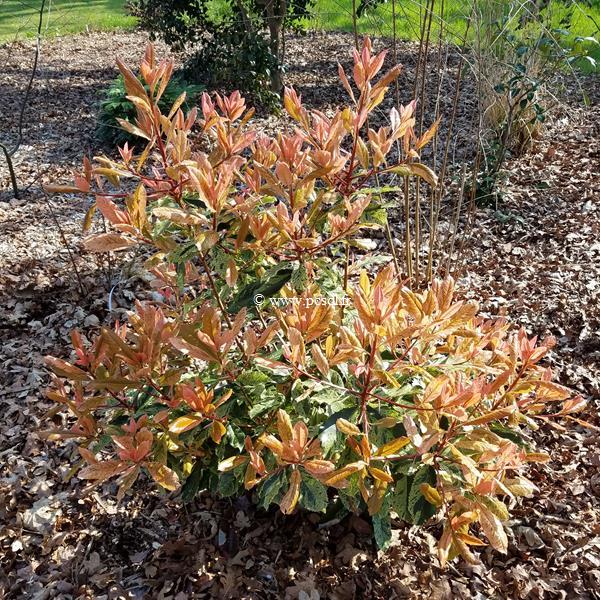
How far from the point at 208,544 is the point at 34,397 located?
121 centimetres

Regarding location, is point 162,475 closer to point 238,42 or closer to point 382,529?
Result: point 382,529

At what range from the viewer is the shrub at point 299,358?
4.60 ft

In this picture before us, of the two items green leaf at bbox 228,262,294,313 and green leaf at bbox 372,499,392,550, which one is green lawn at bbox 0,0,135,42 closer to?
green leaf at bbox 228,262,294,313

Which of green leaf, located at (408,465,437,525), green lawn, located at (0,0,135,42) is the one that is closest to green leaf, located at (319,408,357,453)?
green leaf, located at (408,465,437,525)

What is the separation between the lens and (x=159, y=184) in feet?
4.89

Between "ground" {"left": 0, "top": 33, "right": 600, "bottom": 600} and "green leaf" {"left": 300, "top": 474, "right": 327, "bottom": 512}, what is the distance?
0.56 m

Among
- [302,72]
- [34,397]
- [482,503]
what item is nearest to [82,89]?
[302,72]

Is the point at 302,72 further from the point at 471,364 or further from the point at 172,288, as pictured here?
the point at 471,364

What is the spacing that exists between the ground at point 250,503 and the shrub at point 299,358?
0.39 metres

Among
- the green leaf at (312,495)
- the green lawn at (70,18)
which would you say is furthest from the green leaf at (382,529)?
the green lawn at (70,18)

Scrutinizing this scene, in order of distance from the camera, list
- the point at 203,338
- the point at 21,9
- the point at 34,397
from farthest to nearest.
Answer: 1. the point at 21,9
2. the point at 34,397
3. the point at 203,338

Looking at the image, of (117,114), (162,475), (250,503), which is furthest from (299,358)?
(117,114)

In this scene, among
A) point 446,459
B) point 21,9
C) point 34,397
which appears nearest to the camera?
point 446,459

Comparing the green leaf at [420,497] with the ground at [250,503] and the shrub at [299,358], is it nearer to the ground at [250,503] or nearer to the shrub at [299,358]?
the shrub at [299,358]
